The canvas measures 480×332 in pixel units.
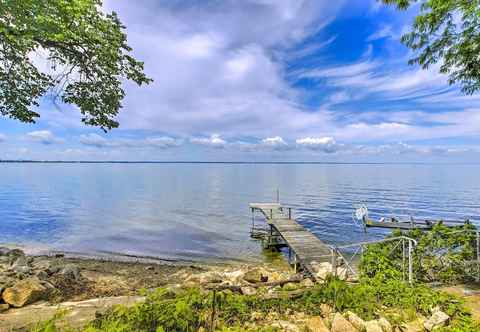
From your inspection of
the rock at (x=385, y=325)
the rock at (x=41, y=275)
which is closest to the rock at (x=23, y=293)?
the rock at (x=41, y=275)

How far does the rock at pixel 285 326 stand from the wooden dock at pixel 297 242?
11.8 ft

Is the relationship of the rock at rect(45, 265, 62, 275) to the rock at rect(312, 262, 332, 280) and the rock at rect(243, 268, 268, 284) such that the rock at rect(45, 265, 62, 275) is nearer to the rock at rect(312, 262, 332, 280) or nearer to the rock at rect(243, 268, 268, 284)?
the rock at rect(243, 268, 268, 284)

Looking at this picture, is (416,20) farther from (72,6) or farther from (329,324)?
(72,6)

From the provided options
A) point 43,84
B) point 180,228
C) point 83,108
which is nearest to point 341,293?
point 83,108

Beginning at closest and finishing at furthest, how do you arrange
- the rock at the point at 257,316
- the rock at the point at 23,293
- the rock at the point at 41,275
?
the rock at the point at 257,316, the rock at the point at 23,293, the rock at the point at 41,275

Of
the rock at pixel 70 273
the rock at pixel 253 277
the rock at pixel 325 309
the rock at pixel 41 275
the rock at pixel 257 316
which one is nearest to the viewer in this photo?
the rock at pixel 257 316

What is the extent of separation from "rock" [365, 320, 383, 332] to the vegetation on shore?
387mm

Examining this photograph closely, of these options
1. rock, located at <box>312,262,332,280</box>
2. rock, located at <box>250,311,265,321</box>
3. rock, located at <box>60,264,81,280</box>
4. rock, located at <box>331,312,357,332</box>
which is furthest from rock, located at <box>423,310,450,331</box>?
rock, located at <box>60,264,81,280</box>

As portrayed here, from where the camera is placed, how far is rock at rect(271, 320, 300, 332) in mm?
4555

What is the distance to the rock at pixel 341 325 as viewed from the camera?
4508 mm

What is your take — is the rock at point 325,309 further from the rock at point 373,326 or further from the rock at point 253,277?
the rock at point 253,277

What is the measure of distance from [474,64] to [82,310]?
1090 centimetres

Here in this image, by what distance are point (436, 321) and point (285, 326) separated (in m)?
2.55

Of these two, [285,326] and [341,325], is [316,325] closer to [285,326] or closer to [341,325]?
[341,325]
